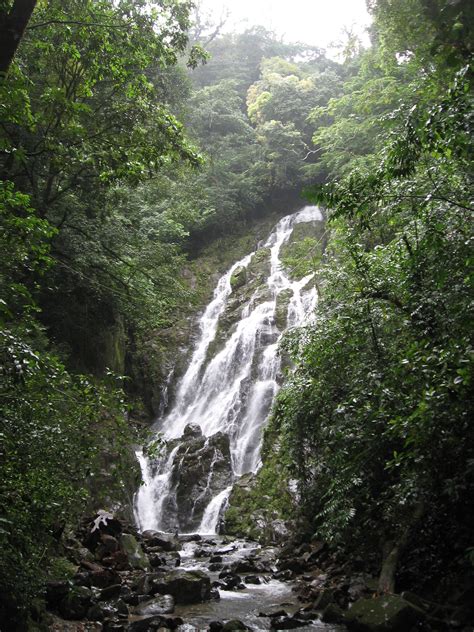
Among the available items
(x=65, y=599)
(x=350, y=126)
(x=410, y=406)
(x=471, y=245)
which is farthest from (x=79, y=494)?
(x=350, y=126)

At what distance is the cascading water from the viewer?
1429 cm

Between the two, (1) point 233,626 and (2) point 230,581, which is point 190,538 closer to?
(2) point 230,581

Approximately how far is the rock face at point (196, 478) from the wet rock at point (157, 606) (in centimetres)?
646

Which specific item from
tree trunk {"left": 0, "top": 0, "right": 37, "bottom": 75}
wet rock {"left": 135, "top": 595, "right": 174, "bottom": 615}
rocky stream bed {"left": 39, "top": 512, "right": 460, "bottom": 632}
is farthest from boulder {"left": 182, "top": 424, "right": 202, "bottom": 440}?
tree trunk {"left": 0, "top": 0, "right": 37, "bottom": 75}

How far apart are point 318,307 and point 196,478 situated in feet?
26.2

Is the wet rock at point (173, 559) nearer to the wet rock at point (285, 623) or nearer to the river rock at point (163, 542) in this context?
the river rock at point (163, 542)

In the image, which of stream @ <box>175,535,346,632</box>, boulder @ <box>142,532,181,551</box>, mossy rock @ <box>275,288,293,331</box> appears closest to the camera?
stream @ <box>175,535,346,632</box>

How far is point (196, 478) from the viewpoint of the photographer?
14.7 metres

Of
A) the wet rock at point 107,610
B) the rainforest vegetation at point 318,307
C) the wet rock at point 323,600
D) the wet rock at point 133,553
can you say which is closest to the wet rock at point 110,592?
the wet rock at point 107,610

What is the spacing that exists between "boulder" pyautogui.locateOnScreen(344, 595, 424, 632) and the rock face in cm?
877

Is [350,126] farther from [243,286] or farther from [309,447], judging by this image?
[309,447]

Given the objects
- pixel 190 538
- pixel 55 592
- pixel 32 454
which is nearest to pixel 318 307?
pixel 32 454

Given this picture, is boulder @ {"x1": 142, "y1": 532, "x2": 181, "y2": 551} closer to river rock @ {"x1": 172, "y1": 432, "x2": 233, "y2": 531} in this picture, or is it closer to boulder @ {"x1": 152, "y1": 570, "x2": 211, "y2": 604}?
river rock @ {"x1": 172, "y1": 432, "x2": 233, "y2": 531}

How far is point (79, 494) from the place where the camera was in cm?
626
